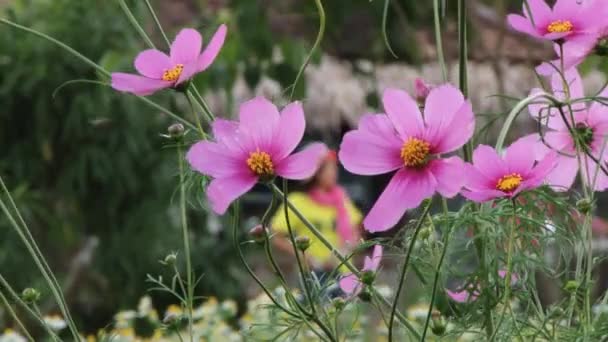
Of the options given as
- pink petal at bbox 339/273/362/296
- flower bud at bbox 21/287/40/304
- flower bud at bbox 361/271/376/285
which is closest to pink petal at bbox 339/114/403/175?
flower bud at bbox 361/271/376/285

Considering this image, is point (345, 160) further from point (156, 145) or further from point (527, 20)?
point (156, 145)

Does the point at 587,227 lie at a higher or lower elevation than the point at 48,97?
higher

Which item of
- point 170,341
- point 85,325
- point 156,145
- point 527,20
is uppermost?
point 527,20

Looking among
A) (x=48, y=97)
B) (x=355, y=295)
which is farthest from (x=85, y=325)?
(x=355, y=295)

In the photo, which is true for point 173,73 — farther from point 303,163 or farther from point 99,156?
point 99,156

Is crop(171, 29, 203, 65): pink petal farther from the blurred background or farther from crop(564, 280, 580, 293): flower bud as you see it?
the blurred background

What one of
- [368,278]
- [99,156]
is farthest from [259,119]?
[99,156]

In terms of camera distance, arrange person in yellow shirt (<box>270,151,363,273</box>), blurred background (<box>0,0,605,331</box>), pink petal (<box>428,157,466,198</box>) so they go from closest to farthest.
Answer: pink petal (<box>428,157,466,198</box>), person in yellow shirt (<box>270,151,363,273</box>), blurred background (<box>0,0,605,331</box>)
